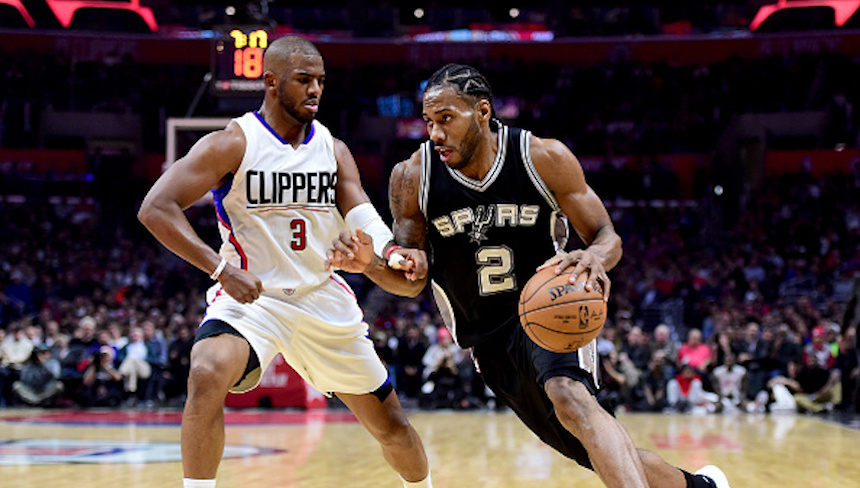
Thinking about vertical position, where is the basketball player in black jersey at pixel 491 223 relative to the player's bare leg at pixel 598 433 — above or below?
above

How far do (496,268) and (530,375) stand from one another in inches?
20.1

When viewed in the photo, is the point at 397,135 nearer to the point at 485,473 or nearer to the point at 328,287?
the point at 485,473

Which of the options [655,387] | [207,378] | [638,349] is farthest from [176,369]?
[207,378]

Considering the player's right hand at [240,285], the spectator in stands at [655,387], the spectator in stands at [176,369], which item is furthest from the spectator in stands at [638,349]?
the player's right hand at [240,285]

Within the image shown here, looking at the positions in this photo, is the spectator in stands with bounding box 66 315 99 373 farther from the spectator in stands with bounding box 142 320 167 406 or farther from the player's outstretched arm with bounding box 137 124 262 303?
the player's outstretched arm with bounding box 137 124 262 303

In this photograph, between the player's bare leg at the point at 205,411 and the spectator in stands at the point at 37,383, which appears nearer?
the player's bare leg at the point at 205,411

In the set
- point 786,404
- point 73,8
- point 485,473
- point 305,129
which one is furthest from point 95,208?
point 305,129

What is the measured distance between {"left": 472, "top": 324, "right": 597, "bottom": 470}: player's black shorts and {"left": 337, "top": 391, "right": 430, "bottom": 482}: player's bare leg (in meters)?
0.48

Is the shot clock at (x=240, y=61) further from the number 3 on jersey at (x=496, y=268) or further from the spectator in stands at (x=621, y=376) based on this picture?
the number 3 on jersey at (x=496, y=268)

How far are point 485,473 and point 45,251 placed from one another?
17.4 meters

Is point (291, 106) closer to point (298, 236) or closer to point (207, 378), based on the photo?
point (298, 236)

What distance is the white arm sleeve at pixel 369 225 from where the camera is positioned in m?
4.49

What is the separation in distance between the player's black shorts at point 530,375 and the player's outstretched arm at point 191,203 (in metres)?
1.09

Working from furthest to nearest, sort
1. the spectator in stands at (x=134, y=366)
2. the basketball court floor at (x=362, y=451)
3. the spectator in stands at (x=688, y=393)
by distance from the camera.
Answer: the spectator in stands at (x=134, y=366) < the spectator in stands at (x=688, y=393) < the basketball court floor at (x=362, y=451)
